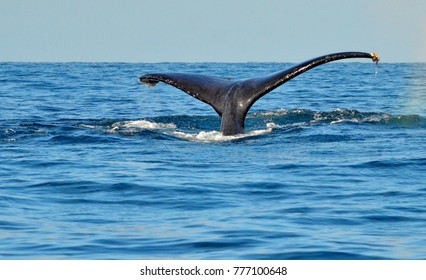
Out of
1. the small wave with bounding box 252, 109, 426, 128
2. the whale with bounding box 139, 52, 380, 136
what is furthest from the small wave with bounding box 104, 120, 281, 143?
the small wave with bounding box 252, 109, 426, 128

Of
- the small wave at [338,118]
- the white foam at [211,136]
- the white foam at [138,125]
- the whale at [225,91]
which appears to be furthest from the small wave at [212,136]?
the small wave at [338,118]

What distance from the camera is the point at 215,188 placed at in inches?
480

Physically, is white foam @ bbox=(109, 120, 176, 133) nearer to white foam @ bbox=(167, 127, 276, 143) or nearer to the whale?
white foam @ bbox=(167, 127, 276, 143)

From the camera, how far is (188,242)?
31.1ft

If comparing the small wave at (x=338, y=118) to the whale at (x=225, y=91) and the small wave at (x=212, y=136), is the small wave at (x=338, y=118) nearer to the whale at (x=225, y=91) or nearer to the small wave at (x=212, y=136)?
the small wave at (x=212, y=136)

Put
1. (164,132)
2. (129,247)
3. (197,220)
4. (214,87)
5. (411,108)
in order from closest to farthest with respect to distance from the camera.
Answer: (129,247) → (197,220) → (214,87) → (164,132) → (411,108)

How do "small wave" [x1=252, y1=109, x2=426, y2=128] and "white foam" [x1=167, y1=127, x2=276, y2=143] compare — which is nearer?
"white foam" [x1=167, y1=127, x2=276, y2=143]

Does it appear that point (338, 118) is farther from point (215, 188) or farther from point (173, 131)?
point (215, 188)

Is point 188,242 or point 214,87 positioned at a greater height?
point 214,87

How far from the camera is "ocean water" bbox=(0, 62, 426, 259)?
9453 millimetres

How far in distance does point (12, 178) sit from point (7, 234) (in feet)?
11.3

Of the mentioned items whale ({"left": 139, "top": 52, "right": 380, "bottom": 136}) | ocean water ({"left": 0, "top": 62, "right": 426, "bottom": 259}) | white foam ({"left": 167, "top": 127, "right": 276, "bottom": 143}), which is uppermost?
whale ({"left": 139, "top": 52, "right": 380, "bottom": 136})
